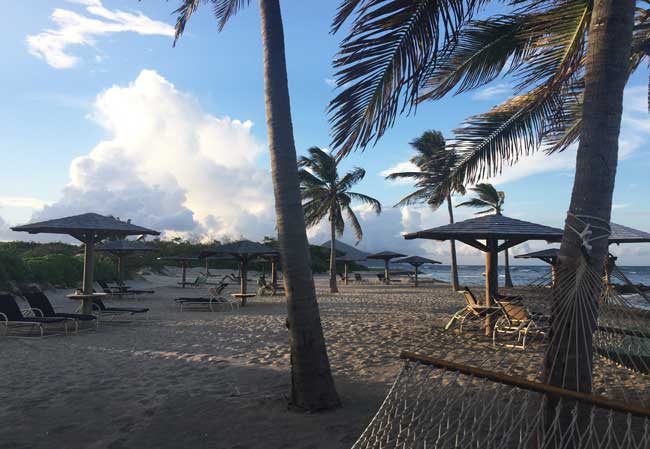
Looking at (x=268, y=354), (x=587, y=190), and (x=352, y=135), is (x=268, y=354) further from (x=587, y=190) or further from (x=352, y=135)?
(x=587, y=190)

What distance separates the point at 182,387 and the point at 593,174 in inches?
170

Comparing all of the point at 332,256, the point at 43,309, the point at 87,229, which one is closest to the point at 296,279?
the point at 43,309

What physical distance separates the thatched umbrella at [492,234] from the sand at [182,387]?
5.60 feet

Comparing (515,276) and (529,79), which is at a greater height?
(529,79)

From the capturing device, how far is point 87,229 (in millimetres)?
10000

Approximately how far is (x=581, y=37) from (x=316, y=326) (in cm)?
413

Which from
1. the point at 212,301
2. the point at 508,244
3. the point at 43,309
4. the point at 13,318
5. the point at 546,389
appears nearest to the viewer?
the point at 546,389

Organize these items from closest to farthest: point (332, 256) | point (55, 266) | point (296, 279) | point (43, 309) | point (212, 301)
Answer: point (296, 279) < point (43, 309) < point (212, 301) < point (55, 266) < point (332, 256)

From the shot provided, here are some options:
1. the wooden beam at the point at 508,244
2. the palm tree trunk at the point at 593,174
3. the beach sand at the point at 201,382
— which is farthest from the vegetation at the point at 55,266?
the palm tree trunk at the point at 593,174

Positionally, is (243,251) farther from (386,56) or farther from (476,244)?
(386,56)

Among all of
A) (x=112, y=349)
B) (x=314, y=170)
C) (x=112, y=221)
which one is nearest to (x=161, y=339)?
(x=112, y=349)

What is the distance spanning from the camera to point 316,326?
3.91 metres

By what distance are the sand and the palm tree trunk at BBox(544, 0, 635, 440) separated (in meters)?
1.67

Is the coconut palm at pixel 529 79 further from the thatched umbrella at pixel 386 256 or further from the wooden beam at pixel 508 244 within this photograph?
the thatched umbrella at pixel 386 256
